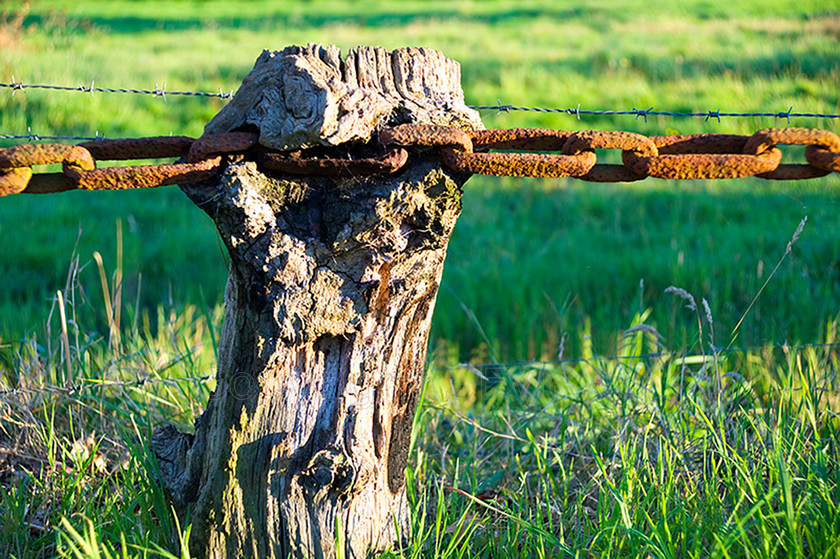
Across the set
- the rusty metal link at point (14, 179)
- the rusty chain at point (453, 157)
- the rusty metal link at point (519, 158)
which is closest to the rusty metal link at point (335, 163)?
the rusty chain at point (453, 157)

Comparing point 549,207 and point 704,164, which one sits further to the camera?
point 549,207

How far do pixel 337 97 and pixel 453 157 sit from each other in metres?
0.29

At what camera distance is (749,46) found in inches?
396

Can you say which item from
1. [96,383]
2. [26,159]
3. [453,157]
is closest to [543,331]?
[96,383]

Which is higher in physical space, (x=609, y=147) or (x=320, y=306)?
(x=609, y=147)

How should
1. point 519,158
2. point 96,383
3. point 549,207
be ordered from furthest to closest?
point 549,207 < point 96,383 < point 519,158

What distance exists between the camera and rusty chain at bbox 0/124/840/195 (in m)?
1.44

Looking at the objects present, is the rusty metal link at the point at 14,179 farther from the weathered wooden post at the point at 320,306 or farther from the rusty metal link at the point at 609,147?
the rusty metal link at the point at 609,147

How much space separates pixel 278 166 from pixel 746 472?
145cm

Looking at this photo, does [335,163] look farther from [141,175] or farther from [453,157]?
[141,175]

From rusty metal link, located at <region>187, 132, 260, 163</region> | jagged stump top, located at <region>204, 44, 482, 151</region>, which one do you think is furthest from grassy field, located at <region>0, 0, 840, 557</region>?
jagged stump top, located at <region>204, 44, 482, 151</region>

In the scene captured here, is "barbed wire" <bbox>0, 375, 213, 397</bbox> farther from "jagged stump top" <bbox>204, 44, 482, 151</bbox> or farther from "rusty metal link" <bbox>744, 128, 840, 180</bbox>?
"rusty metal link" <bbox>744, 128, 840, 180</bbox>

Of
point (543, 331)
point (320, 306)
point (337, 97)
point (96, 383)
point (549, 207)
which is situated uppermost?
point (337, 97)

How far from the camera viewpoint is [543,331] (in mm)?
3918
